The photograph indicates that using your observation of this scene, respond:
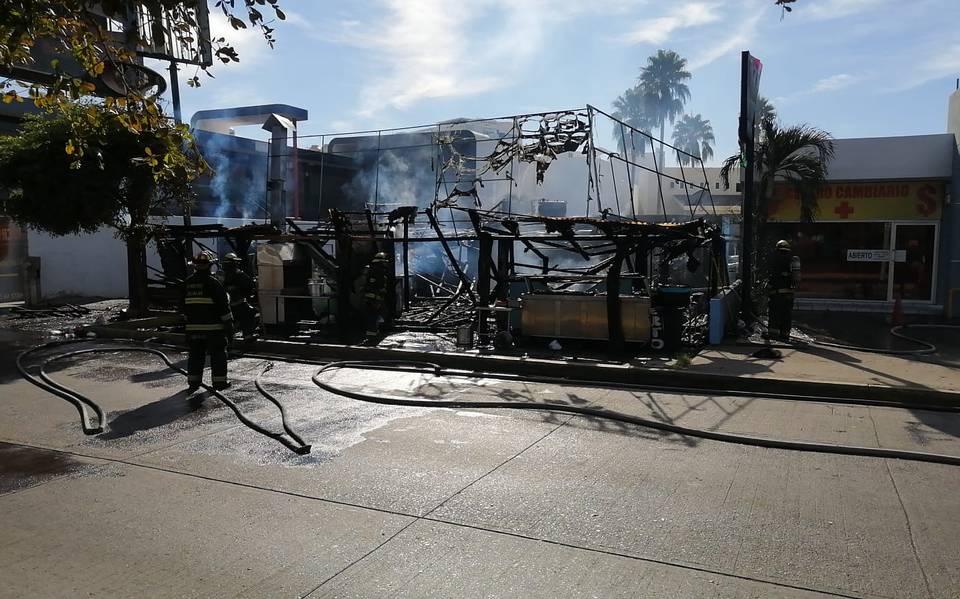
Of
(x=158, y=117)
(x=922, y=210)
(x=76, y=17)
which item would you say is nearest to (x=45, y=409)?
(x=158, y=117)

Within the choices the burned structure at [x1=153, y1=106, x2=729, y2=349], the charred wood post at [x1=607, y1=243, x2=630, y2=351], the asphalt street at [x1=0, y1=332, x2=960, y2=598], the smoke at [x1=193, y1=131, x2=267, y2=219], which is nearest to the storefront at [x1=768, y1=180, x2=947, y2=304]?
the burned structure at [x1=153, y1=106, x2=729, y2=349]

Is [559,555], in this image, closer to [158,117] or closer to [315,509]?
[315,509]

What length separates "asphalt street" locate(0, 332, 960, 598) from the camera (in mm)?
3852

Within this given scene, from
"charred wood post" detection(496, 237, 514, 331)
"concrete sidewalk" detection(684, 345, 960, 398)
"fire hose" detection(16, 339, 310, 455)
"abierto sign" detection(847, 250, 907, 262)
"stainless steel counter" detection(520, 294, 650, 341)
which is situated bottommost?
"fire hose" detection(16, 339, 310, 455)

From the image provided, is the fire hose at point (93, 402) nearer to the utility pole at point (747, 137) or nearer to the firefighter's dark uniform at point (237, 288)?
the firefighter's dark uniform at point (237, 288)

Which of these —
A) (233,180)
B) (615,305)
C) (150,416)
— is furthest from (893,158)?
(233,180)

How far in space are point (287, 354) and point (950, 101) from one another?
18.0 m

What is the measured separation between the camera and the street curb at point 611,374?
8.65 metres

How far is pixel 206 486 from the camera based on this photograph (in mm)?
5406

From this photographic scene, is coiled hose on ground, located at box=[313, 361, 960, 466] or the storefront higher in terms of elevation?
the storefront

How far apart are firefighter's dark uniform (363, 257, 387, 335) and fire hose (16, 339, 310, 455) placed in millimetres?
3083

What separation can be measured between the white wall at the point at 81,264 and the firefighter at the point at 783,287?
22776mm

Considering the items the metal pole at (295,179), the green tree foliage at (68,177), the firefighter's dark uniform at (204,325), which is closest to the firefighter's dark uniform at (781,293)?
the firefighter's dark uniform at (204,325)

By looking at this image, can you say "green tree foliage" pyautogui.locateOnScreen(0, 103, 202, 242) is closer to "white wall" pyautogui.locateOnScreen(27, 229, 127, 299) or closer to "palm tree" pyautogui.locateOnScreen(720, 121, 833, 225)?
"white wall" pyautogui.locateOnScreen(27, 229, 127, 299)
